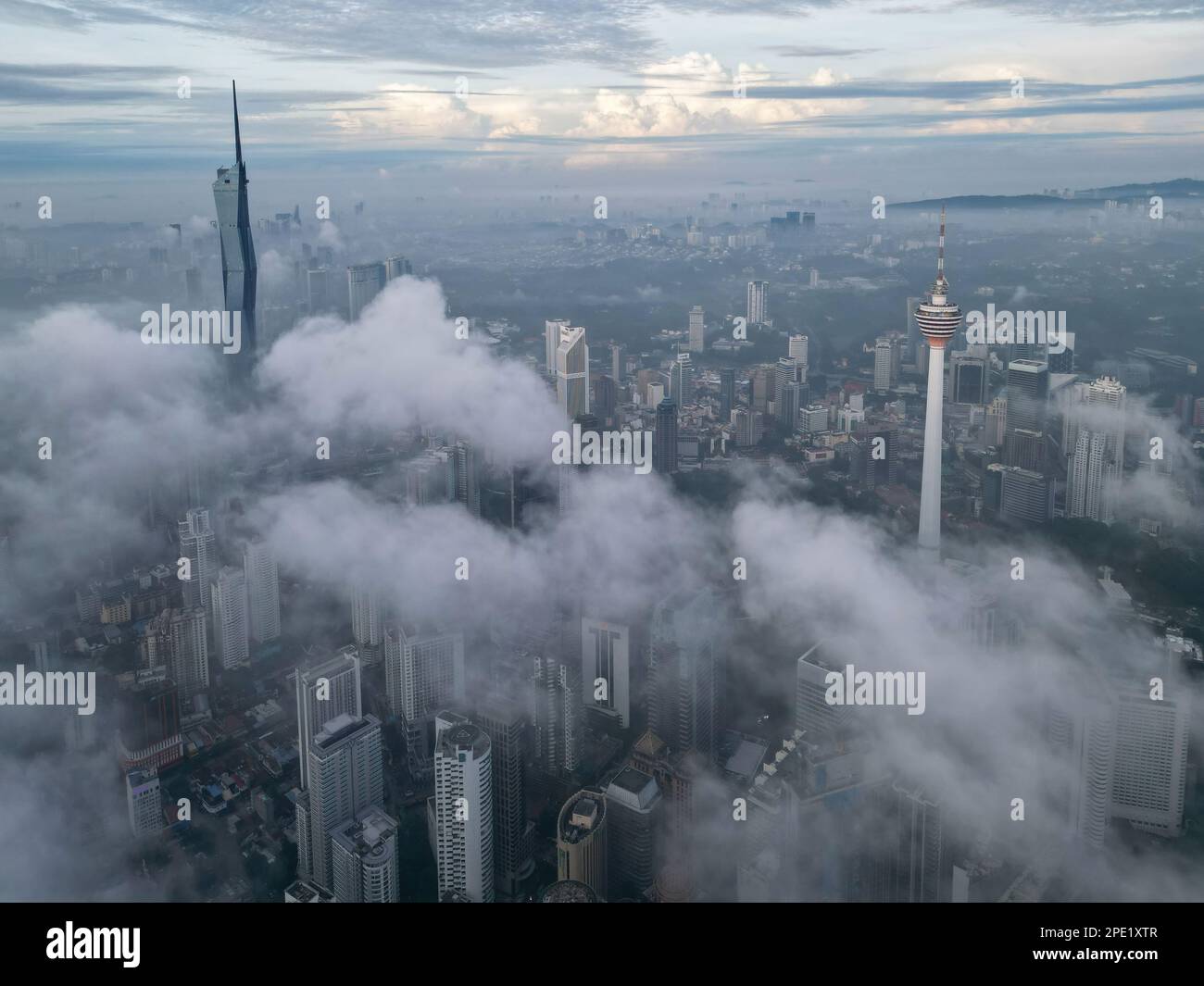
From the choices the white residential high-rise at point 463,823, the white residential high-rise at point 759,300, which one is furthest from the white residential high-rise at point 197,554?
the white residential high-rise at point 759,300

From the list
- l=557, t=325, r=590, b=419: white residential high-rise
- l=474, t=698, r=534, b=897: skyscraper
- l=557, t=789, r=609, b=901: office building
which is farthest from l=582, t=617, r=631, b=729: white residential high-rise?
l=557, t=325, r=590, b=419: white residential high-rise

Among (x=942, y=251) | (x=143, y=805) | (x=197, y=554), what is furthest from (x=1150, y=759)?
(x=197, y=554)

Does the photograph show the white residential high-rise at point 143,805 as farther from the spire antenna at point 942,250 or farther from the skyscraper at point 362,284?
the spire antenna at point 942,250

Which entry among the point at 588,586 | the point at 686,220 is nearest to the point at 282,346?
the point at 588,586

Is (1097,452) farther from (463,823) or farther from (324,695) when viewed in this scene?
(324,695)
